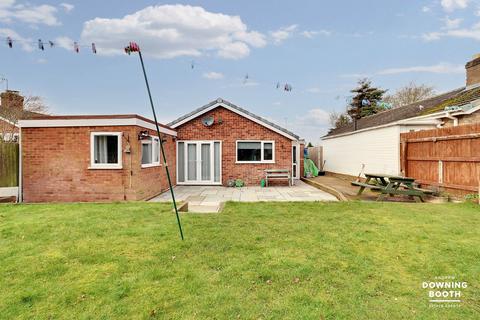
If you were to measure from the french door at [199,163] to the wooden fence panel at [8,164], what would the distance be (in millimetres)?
6799

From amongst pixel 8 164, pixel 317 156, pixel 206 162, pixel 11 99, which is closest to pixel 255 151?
pixel 206 162

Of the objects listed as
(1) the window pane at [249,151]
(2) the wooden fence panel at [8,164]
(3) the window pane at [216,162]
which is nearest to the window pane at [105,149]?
(2) the wooden fence panel at [8,164]

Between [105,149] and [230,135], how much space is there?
21.8 ft

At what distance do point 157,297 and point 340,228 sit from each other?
4025mm

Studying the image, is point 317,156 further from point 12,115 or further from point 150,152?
point 12,115

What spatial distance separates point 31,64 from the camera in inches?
588

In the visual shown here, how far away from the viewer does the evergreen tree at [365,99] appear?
118ft

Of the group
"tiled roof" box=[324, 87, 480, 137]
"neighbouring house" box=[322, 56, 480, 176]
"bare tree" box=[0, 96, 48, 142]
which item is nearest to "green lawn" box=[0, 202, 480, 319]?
"neighbouring house" box=[322, 56, 480, 176]

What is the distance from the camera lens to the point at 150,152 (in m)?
11.5

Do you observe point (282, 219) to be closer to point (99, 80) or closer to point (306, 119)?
point (99, 80)

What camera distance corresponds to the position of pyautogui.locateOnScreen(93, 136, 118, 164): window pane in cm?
1000

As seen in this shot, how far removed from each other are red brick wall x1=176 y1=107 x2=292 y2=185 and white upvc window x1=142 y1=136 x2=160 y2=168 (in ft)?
10.3

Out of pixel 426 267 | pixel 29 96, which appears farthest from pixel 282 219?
pixel 29 96

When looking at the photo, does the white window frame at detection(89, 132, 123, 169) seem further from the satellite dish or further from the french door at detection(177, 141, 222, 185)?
the satellite dish
